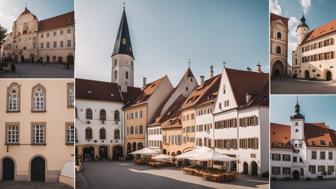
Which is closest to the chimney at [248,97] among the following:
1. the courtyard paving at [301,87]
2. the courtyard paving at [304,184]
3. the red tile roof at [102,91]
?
the courtyard paving at [301,87]

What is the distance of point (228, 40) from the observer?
10055mm

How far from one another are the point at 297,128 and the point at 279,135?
1.82ft

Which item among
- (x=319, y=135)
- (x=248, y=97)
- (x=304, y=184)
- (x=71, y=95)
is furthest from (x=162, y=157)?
(x=319, y=135)

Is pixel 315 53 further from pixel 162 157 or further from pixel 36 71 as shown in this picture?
pixel 36 71

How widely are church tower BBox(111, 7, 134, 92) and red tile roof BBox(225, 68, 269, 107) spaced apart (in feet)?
8.32

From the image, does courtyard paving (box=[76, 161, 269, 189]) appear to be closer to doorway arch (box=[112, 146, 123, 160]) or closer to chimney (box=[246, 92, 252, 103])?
doorway arch (box=[112, 146, 123, 160])

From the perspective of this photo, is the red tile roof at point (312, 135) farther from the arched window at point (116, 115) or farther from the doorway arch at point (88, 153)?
the doorway arch at point (88, 153)

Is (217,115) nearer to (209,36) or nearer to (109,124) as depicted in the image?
(209,36)

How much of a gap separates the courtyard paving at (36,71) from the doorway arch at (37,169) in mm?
2066

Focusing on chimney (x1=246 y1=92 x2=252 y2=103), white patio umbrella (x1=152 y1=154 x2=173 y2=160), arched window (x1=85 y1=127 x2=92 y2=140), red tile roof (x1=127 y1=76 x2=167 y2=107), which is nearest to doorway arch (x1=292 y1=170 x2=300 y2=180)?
chimney (x1=246 y1=92 x2=252 y2=103)

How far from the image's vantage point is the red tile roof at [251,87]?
9.55 m

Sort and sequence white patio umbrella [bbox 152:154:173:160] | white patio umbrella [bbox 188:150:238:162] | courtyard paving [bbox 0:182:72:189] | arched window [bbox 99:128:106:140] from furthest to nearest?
arched window [bbox 99:128:106:140], white patio umbrella [bbox 152:154:173:160], courtyard paving [bbox 0:182:72:189], white patio umbrella [bbox 188:150:238:162]

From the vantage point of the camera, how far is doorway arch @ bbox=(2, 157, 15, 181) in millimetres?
10453

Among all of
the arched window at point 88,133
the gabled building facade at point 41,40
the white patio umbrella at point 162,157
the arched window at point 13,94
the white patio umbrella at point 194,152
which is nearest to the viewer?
the white patio umbrella at point 194,152
